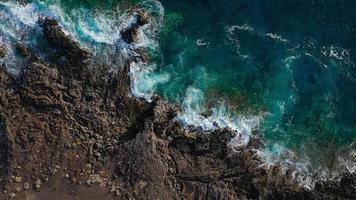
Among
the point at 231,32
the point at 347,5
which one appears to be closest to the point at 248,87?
the point at 231,32

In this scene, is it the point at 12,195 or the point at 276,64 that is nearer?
the point at 12,195

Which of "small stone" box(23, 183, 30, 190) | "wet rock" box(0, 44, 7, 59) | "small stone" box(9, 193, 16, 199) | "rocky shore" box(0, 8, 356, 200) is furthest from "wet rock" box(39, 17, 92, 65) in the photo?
"small stone" box(9, 193, 16, 199)

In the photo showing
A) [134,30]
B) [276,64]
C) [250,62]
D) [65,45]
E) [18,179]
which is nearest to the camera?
[18,179]

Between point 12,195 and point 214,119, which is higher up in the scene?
point 214,119

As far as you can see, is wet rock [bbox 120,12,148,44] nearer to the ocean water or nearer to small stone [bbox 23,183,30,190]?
the ocean water

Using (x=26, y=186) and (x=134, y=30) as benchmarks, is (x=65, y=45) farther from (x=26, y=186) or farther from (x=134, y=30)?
(x=26, y=186)

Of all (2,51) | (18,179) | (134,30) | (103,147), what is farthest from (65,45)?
(18,179)
